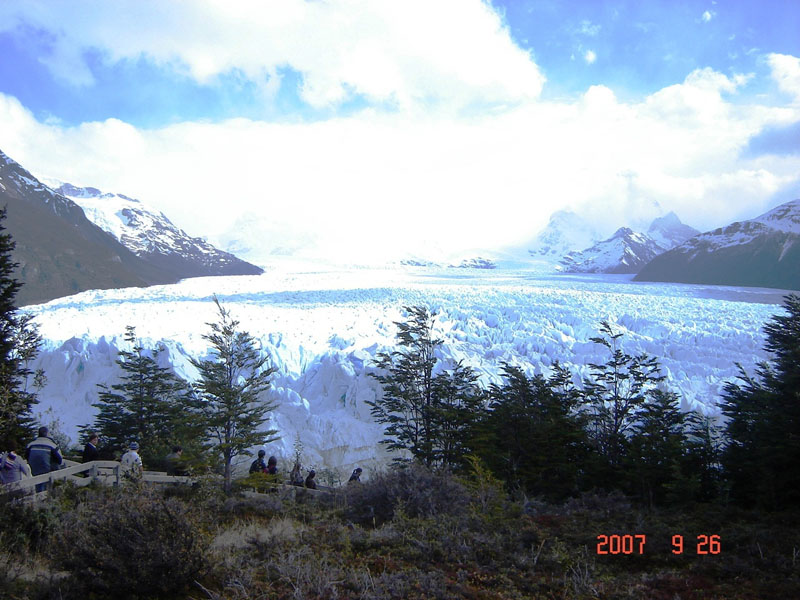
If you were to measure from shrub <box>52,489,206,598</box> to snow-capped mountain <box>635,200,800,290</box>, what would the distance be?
9005 centimetres

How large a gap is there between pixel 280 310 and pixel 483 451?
19.0m

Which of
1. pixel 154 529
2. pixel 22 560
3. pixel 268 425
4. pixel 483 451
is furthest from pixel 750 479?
pixel 268 425

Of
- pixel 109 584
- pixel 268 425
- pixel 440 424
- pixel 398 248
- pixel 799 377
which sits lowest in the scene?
pixel 268 425

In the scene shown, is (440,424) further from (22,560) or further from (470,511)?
(22,560)

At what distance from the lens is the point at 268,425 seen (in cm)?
1644

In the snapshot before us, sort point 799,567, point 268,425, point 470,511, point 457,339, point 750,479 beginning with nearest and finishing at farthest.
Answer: point 799,567 → point 470,511 → point 750,479 → point 268,425 → point 457,339

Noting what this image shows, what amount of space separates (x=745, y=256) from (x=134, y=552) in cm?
10195

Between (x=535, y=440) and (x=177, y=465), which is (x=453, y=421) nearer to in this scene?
(x=535, y=440)

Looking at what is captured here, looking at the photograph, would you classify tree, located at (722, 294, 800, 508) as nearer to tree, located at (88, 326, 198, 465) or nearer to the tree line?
the tree line

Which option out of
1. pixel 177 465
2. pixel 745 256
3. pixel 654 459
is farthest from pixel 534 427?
pixel 745 256
